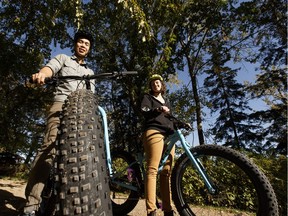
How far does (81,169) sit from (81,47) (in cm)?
214

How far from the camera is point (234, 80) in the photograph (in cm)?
3027

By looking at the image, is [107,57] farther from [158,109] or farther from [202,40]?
[158,109]

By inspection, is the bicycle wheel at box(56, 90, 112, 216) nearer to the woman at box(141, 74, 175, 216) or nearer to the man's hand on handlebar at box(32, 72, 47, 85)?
the man's hand on handlebar at box(32, 72, 47, 85)

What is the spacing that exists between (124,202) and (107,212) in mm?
2825

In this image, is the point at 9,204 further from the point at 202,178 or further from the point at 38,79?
the point at 202,178

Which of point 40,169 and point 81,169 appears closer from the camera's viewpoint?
point 81,169

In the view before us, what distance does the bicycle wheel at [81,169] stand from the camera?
1.23 m

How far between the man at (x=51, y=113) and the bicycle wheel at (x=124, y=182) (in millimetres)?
1481

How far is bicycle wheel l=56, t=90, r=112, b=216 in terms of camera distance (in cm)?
123

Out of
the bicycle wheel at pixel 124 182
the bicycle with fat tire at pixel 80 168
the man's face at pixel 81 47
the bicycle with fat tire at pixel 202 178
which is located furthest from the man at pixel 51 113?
the bicycle wheel at pixel 124 182

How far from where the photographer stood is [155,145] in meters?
3.08

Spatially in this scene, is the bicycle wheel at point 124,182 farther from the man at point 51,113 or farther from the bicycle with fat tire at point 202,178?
the man at point 51,113

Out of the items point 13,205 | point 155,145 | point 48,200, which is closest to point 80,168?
point 48,200

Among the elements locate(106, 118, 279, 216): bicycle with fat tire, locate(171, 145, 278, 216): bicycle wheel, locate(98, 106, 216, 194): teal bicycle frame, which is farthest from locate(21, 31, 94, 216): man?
locate(171, 145, 278, 216): bicycle wheel
